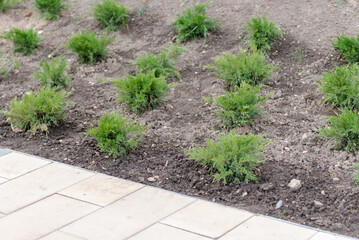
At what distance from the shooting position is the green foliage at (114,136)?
4750mm

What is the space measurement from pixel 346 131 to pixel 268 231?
1374 millimetres

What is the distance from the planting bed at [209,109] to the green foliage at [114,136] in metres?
0.09

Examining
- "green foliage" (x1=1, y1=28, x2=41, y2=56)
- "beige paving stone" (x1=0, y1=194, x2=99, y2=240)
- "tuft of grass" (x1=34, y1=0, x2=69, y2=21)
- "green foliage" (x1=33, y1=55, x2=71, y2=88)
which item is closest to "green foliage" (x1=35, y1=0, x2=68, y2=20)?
"tuft of grass" (x1=34, y1=0, x2=69, y2=21)

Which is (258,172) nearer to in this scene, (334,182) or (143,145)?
(334,182)

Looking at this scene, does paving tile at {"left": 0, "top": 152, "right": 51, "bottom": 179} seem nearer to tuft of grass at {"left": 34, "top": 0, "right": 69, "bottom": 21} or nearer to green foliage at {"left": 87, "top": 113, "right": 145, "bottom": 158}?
green foliage at {"left": 87, "top": 113, "right": 145, "bottom": 158}

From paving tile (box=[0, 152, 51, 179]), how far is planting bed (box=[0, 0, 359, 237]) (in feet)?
0.43

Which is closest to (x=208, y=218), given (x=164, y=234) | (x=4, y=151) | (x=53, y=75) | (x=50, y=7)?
(x=164, y=234)

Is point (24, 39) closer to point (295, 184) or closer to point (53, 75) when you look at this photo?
point (53, 75)

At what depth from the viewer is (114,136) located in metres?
4.81

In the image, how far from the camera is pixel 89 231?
3.69 meters

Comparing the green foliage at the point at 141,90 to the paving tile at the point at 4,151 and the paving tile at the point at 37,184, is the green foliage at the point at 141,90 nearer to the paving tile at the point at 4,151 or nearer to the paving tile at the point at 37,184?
the paving tile at the point at 37,184

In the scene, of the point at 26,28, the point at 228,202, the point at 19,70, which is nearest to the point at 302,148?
the point at 228,202

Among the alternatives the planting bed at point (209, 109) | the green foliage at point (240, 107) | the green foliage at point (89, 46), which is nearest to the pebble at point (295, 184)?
the planting bed at point (209, 109)

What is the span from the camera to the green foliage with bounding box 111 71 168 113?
542 cm
